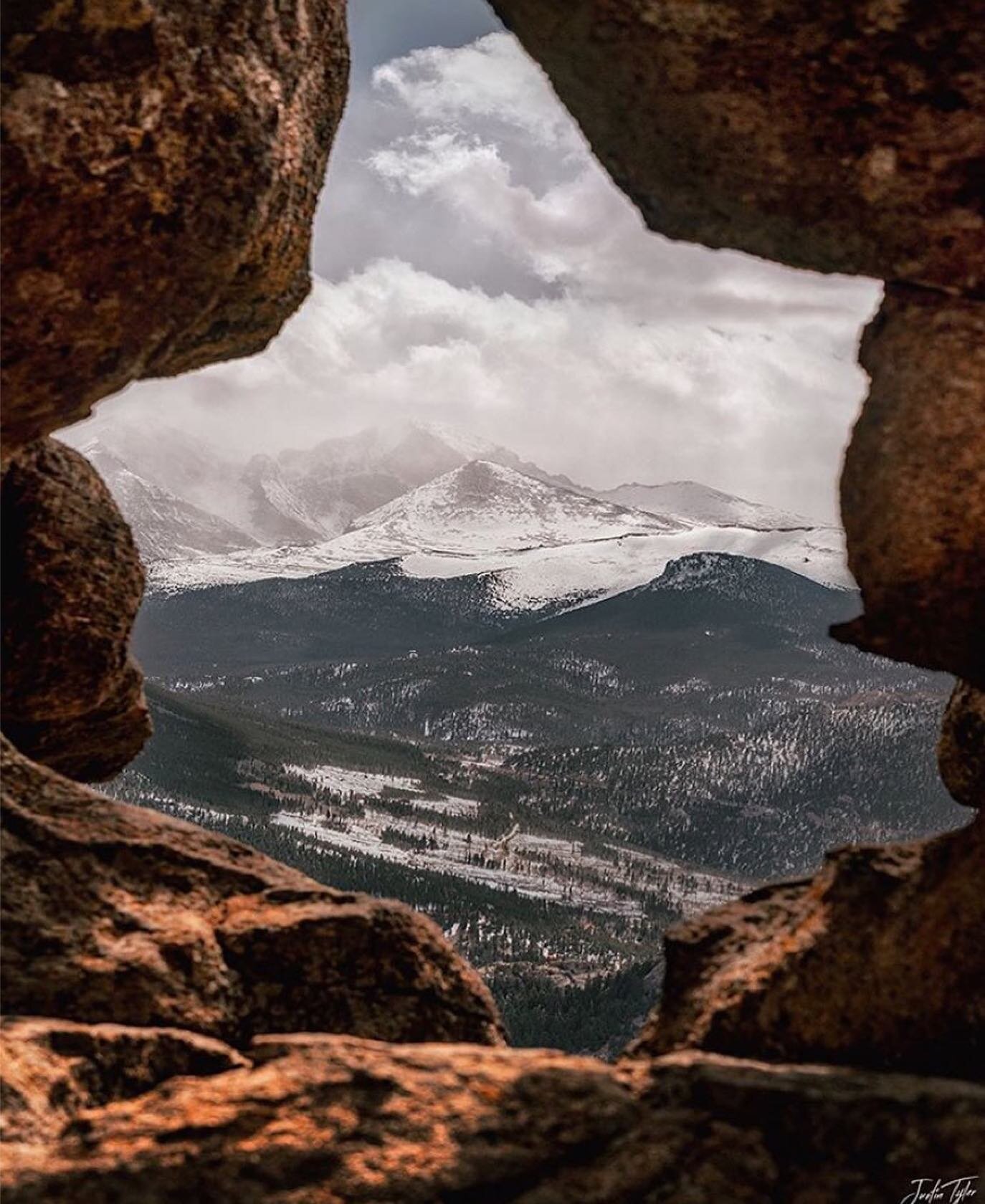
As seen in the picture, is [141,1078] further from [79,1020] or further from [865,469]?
[865,469]

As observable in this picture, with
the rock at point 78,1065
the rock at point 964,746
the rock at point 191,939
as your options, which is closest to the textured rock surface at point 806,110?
the rock at point 964,746

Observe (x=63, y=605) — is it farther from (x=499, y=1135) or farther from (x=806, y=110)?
(x=806, y=110)

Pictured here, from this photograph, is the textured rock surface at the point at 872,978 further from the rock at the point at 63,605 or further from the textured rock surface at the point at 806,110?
the rock at the point at 63,605

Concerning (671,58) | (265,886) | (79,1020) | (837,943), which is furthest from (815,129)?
(79,1020)

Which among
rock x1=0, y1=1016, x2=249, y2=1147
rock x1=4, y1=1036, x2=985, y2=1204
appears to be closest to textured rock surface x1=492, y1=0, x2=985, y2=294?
rock x1=4, y1=1036, x2=985, y2=1204

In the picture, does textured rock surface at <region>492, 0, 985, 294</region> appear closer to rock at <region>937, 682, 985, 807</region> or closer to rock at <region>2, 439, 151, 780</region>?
rock at <region>937, 682, 985, 807</region>
